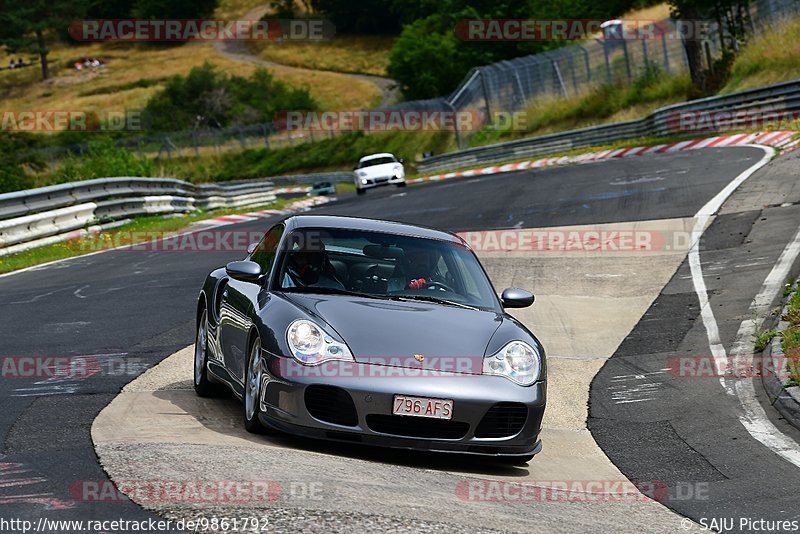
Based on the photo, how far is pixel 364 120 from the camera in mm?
76875

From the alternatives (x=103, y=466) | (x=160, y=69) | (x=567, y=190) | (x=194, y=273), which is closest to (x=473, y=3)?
(x=160, y=69)

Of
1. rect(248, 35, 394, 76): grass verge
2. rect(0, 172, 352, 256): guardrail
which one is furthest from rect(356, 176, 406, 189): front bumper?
rect(248, 35, 394, 76): grass verge

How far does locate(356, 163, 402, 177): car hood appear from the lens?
41.7m

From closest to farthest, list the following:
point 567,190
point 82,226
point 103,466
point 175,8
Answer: point 103,466 < point 82,226 < point 567,190 < point 175,8

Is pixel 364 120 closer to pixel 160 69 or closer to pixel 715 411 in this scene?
pixel 160 69

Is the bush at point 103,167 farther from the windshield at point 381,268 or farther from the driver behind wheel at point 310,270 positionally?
the driver behind wheel at point 310,270

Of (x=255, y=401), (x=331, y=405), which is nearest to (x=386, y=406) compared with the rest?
(x=331, y=405)

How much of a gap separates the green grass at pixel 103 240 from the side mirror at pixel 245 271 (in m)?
11.1

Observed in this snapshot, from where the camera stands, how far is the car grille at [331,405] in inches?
283

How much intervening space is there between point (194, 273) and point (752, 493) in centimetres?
1118

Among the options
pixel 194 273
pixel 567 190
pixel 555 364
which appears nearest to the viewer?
pixel 555 364

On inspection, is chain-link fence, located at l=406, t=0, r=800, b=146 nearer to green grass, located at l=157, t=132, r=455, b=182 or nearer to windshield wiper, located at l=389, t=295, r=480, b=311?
green grass, located at l=157, t=132, r=455, b=182

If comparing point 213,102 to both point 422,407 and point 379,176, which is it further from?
point 422,407

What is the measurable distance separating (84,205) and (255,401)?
16796mm
